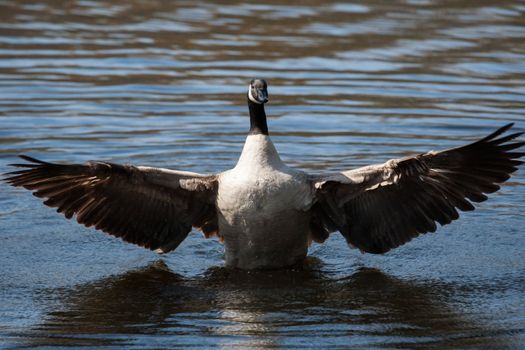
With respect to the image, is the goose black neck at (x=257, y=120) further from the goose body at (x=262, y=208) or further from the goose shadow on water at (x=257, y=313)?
the goose shadow on water at (x=257, y=313)

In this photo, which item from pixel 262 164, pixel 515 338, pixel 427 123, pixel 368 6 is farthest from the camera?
pixel 368 6

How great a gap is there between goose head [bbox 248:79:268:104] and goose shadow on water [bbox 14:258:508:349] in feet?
5.04

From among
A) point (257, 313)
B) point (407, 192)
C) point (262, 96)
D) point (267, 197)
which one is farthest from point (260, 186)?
point (407, 192)

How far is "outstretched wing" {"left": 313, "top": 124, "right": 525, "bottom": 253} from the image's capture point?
28.7 feet

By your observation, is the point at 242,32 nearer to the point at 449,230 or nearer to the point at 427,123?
the point at 427,123

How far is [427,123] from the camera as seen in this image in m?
14.2

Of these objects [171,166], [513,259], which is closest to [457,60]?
[171,166]

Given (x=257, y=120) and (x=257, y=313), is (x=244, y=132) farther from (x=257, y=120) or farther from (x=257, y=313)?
(x=257, y=313)

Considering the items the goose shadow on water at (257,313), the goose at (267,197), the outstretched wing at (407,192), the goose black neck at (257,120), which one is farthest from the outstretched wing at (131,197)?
the outstretched wing at (407,192)

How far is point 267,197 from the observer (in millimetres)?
8969

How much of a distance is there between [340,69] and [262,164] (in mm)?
8327

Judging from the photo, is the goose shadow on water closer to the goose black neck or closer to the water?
the water

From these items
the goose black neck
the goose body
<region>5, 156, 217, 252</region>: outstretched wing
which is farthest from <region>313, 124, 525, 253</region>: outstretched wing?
<region>5, 156, 217, 252</region>: outstretched wing

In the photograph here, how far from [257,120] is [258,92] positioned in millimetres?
245
